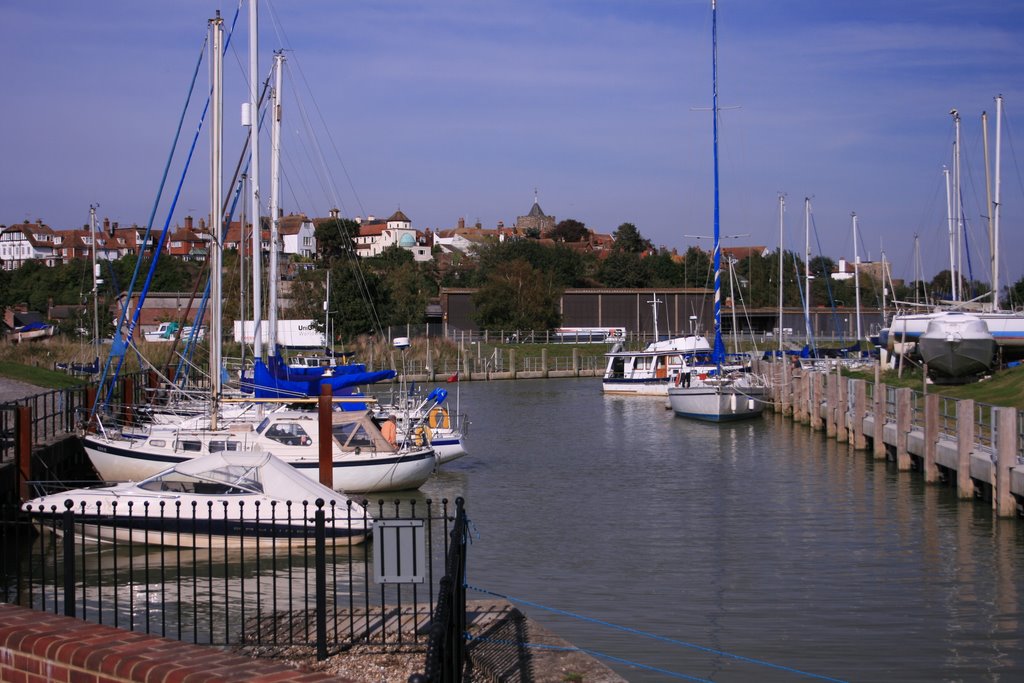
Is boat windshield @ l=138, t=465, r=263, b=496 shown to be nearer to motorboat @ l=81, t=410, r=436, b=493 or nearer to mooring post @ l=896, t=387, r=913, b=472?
motorboat @ l=81, t=410, r=436, b=493

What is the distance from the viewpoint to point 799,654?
14.4 meters

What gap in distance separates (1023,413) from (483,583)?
11.8 m

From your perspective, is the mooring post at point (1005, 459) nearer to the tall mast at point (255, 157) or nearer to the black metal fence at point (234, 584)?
the black metal fence at point (234, 584)

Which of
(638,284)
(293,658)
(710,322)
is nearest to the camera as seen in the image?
(293,658)

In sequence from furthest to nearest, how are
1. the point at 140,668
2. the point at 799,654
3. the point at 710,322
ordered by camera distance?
1. the point at 710,322
2. the point at 799,654
3. the point at 140,668

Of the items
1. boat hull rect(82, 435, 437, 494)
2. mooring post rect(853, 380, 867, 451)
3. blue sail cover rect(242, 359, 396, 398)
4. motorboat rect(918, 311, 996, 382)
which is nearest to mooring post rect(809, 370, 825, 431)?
motorboat rect(918, 311, 996, 382)

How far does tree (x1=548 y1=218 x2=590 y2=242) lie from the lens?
19455 cm

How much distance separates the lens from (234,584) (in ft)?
57.9

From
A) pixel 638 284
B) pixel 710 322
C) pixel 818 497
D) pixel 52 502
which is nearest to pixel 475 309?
pixel 710 322

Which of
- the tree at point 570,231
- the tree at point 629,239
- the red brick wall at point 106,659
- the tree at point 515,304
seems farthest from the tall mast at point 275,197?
the tree at point 570,231

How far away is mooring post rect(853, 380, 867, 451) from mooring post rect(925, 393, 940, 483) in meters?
7.99

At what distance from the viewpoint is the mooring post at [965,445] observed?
24.2m

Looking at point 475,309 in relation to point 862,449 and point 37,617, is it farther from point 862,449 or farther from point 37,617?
point 37,617

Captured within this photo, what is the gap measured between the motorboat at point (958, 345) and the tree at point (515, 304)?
5535cm
